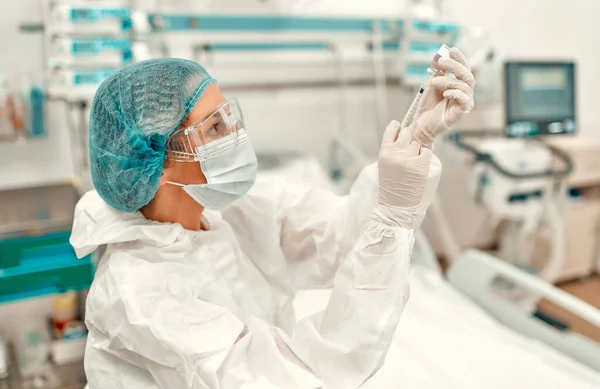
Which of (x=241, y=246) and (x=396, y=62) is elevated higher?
(x=396, y=62)

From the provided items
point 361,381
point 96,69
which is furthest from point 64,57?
point 361,381

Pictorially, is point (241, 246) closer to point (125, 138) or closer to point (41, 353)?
point (125, 138)

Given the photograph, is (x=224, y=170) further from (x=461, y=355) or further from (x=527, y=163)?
(x=527, y=163)

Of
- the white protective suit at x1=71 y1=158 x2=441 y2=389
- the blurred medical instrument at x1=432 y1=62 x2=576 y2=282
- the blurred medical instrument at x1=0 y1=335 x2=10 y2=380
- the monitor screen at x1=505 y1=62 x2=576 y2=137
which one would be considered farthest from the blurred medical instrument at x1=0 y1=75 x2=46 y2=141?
the monitor screen at x1=505 y1=62 x2=576 y2=137

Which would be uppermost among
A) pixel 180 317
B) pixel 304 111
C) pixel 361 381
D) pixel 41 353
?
pixel 304 111

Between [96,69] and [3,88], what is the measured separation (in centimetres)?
43

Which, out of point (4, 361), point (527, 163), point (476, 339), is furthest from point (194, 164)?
point (527, 163)

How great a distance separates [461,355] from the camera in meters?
1.72

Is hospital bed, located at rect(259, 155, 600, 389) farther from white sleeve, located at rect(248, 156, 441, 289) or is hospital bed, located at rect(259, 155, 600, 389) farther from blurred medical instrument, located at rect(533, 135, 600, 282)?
blurred medical instrument, located at rect(533, 135, 600, 282)

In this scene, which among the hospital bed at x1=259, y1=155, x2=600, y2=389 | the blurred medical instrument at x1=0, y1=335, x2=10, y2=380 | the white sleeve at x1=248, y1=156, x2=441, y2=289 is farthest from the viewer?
the blurred medical instrument at x1=0, y1=335, x2=10, y2=380

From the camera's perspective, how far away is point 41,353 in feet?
7.72

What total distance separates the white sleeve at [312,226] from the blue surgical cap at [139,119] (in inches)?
14.1

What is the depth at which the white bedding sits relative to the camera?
1496 mm

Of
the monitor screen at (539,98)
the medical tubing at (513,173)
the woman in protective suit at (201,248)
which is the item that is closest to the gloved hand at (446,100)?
the woman in protective suit at (201,248)
